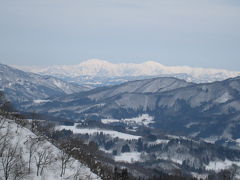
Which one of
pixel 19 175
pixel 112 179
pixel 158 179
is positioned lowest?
pixel 158 179

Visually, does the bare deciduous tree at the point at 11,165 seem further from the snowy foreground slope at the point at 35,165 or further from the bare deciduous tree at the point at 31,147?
the bare deciduous tree at the point at 31,147

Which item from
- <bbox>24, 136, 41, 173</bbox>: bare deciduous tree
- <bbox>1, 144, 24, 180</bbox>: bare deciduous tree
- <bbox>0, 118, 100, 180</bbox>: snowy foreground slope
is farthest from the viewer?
<bbox>24, 136, 41, 173</bbox>: bare deciduous tree

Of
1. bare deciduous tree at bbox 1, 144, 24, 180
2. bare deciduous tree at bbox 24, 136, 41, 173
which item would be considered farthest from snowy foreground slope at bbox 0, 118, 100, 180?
bare deciduous tree at bbox 24, 136, 41, 173

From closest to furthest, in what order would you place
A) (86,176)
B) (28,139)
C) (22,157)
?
(22,157)
(86,176)
(28,139)

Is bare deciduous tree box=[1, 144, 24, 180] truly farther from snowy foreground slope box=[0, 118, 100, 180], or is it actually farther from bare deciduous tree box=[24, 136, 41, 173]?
bare deciduous tree box=[24, 136, 41, 173]

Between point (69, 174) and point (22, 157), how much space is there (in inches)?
515

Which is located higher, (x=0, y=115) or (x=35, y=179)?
(x=0, y=115)

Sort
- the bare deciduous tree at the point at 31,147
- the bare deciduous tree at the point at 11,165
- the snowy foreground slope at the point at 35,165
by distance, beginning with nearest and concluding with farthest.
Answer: the bare deciduous tree at the point at 11,165
the snowy foreground slope at the point at 35,165
the bare deciduous tree at the point at 31,147

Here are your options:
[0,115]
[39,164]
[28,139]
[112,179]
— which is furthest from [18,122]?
[39,164]

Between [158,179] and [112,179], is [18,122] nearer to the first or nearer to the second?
[112,179]

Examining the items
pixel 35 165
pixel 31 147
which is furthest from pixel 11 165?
pixel 31 147

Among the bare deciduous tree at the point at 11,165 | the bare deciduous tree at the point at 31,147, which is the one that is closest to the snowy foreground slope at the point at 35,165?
the bare deciduous tree at the point at 11,165

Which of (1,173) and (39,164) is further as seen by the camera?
(39,164)

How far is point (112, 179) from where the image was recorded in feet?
425
